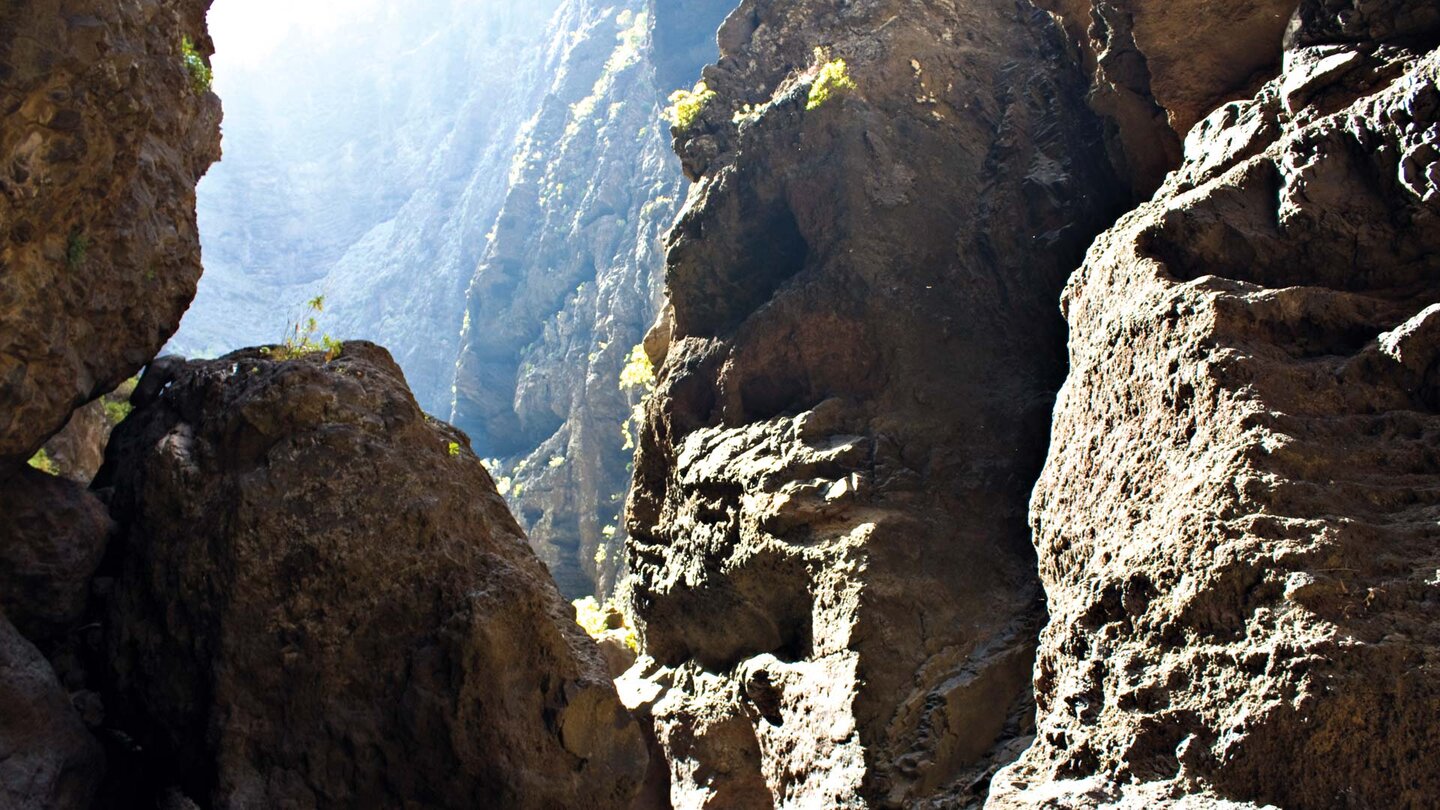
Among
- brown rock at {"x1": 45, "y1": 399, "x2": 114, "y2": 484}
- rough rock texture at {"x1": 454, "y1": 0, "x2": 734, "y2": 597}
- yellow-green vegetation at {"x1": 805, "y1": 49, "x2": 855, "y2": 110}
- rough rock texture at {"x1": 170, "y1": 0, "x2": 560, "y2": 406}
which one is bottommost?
brown rock at {"x1": 45, "y1": 399, "x2": 114, "y2": 484}

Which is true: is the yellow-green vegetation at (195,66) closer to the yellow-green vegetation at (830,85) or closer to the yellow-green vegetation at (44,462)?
the yellow-green vegetation at (44,462)

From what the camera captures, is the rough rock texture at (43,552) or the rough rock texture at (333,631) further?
the rough rock texture at (43,552)

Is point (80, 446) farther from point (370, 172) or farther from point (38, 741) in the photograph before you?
point (370, 172)

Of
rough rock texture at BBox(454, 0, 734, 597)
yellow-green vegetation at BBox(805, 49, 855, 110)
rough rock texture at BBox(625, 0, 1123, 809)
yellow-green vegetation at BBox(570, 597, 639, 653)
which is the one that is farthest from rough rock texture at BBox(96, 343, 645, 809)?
rough rock texture at BBox(454, 0, 734, 597)

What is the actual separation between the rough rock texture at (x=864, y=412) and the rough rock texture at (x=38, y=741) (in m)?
6.94

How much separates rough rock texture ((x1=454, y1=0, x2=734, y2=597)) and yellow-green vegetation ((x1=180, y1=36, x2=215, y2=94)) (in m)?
36.8

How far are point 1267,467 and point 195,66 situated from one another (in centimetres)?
1094

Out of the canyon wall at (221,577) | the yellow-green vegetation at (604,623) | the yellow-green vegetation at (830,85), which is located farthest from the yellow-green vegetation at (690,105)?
the canyon wall at (221,577)

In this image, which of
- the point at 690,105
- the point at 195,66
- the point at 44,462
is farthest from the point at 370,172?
the point at 195,66

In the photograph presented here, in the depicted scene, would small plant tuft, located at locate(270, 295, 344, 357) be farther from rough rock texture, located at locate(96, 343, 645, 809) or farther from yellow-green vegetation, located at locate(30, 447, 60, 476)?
yellow-green vegetation, located at locate(30, 447, 60, 476)

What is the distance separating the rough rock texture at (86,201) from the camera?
8.52 m

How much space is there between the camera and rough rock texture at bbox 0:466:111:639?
33.1 ft

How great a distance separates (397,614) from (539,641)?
52.9 inches

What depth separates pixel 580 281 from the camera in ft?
251
